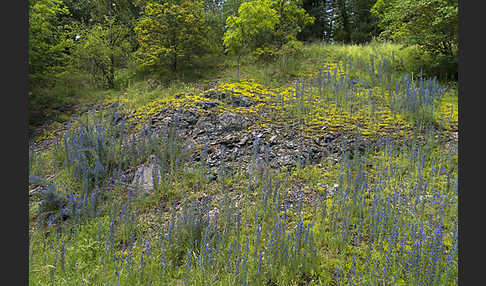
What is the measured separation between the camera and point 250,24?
317 inches

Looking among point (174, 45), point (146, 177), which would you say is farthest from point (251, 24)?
point (146, 177)

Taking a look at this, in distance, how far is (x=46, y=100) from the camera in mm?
7273

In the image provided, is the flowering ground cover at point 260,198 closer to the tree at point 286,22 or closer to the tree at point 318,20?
the tree at point 286,22

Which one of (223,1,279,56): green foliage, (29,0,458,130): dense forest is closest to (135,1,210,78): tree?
(29,0,458,130): dense forest

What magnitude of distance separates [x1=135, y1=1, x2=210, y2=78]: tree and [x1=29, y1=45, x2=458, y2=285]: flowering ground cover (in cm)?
230

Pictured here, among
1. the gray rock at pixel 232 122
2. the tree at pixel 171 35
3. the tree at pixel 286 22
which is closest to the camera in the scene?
the gray rock at pixel 232 122

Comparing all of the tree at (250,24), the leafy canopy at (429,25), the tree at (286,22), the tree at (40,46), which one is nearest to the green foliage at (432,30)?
the leafy canopy at (429,25)

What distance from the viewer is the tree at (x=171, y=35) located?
7438 millimetres

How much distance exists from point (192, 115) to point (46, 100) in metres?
4.78

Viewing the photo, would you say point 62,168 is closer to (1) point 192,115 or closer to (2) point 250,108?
(1) point 192,115

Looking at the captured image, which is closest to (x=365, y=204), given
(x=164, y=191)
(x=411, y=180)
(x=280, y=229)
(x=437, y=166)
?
(x=411, y=180)

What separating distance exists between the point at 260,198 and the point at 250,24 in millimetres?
6306

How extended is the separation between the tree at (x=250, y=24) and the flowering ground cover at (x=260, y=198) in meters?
2.98

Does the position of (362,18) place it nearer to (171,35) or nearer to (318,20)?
(318,20)
